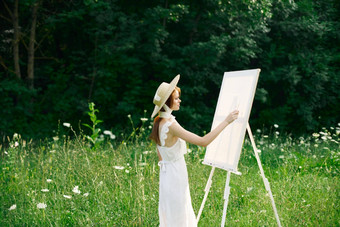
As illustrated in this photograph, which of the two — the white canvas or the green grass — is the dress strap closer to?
the white canvas

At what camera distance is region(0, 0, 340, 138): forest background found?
29.0 ft

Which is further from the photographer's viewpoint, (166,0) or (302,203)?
(166,0)

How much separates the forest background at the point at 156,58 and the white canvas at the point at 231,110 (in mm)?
5280

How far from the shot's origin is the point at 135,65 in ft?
30.6

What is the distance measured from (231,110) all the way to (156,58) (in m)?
6.08

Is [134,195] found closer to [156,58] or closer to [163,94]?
[163,94]

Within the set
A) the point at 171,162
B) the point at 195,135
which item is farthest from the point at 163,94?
the point at 171,162

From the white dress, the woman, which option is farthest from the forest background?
the white dress

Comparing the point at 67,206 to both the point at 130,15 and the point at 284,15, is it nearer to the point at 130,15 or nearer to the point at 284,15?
the point at 130,15

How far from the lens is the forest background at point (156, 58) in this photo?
8.83 m

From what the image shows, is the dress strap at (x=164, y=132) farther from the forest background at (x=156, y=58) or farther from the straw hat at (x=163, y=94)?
the forest background at (x=156, y=58)

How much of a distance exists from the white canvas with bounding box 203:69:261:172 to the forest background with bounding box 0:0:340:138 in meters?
5.28

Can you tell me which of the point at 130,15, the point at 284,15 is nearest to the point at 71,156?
the point at 130,15

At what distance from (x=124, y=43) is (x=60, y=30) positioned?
251cm
